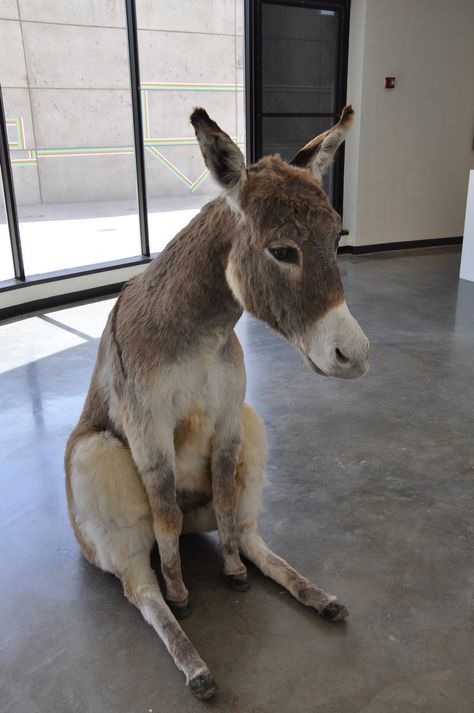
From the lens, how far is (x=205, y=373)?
174cm

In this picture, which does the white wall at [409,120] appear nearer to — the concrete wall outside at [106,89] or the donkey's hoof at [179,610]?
the concrete wall outside at [106,89]

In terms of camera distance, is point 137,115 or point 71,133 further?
point 71,133

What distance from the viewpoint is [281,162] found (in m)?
1.58

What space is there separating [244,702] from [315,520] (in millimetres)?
911

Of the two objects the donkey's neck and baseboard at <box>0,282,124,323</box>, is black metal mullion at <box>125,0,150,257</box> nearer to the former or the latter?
baseboard at <box>0,282,124,323</box>

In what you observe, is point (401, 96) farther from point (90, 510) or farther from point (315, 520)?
point (90, 510)

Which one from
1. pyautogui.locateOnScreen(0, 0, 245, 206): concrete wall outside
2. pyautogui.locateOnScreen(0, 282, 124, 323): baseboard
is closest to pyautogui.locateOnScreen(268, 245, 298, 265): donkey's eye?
pyautogui.locateOnScreen(0, 282, 124, 323): baseboard

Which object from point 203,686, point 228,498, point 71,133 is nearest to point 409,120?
point 71,133

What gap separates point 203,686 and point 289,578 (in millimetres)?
501

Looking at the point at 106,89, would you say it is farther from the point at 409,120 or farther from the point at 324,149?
the point at 324,149

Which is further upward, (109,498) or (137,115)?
(137,115)

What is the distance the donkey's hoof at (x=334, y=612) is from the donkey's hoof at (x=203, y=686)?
45cm

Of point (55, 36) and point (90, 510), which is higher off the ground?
point (55, 36)

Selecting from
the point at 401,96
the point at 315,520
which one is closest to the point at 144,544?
the point at 315,520
